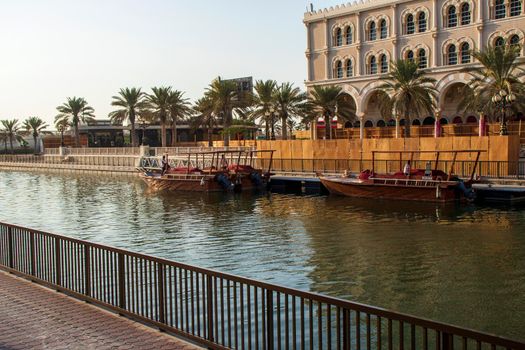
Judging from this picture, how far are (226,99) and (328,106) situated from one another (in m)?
16.7

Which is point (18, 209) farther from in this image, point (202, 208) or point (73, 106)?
point (73, 106)

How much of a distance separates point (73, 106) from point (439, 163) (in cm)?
7310

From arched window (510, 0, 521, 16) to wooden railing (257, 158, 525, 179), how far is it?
22.7m

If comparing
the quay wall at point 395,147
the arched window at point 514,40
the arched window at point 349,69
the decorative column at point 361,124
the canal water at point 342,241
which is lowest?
the canal water at point 342,241

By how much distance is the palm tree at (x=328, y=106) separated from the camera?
5962cm

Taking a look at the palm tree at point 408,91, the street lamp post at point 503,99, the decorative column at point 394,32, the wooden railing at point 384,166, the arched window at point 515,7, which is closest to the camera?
the wooden railing at point 384,166

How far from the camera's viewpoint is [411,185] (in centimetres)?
3603

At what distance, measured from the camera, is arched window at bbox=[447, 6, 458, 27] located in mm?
60344

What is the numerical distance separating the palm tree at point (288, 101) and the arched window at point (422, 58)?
12192 mm

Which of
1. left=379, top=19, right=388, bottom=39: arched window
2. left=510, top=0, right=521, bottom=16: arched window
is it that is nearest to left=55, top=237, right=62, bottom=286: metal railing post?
left=510, top=0, right=521, bottom=16: arched window

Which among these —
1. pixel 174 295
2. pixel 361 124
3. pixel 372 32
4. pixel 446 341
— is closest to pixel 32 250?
pixel 174 295

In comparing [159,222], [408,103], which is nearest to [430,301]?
[159,222]

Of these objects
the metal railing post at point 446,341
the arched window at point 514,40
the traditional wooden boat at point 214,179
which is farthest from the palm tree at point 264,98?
the metal railing post at point 446,341

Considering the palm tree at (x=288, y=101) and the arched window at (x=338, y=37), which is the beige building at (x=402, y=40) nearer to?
the arched window at (x=338, y=37)
